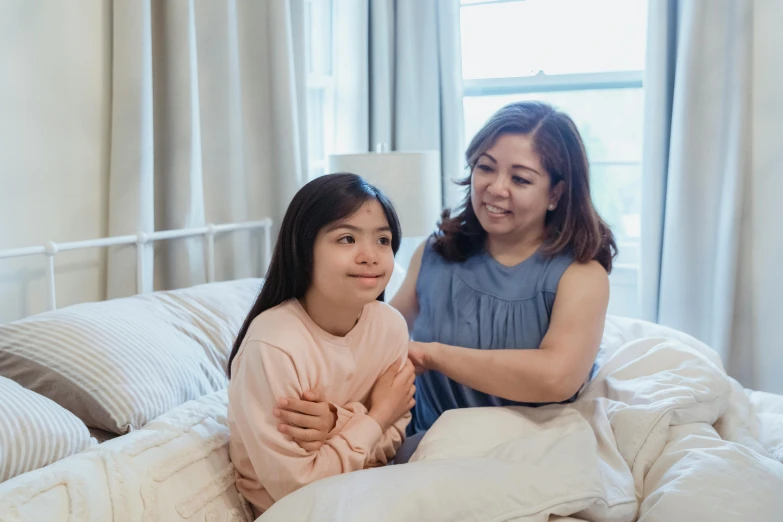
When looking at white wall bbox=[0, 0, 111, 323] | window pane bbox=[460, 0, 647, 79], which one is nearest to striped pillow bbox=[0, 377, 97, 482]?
white wall bbox=[0, 0, 111, 323]

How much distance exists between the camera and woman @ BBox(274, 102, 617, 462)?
135cm

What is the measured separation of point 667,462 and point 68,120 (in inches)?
59.0

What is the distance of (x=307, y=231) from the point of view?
3.59 feet

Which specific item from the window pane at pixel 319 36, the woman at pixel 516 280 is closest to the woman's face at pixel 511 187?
the woman at pixel 516 280

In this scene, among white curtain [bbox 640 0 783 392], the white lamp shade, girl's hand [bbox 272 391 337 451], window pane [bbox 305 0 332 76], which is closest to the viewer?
girl's hand [bbox 272 391 337 451]

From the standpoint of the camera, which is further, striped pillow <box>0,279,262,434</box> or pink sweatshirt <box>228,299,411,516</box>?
striped pillow <box>0,279,262,434</box>

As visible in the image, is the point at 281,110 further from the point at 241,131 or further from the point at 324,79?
the point at 324,79

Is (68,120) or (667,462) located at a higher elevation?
(68,120)

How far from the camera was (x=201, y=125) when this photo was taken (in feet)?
6.97

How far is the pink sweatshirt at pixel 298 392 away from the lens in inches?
40.5

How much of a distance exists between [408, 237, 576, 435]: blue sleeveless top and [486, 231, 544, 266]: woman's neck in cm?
2

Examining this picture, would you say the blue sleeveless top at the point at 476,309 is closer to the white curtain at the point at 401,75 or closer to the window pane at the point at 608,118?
the white curtain at the point at 401,75

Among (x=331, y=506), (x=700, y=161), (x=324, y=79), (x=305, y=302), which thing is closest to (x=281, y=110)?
(x=324, y=79)

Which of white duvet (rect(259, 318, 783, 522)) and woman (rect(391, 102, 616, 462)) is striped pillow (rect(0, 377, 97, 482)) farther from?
woman (rect(391, 102, 616, 462))
